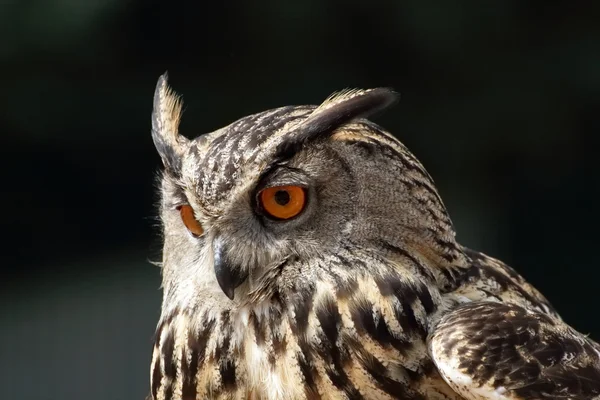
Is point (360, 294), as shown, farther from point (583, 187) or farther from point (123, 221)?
point (583, 187)

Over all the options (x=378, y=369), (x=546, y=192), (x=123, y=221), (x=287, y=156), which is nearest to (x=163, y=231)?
(x=287, y=156)

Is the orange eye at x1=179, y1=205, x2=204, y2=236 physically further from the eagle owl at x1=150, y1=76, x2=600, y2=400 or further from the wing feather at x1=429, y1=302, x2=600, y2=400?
the wing feather at x1=429, y1=302, x2=600, y2=400

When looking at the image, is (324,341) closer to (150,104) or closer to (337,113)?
(337,113)

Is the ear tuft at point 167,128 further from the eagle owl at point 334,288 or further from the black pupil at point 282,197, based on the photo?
the black pupil at point 282,197

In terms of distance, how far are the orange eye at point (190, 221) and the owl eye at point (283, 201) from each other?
14 centimetres

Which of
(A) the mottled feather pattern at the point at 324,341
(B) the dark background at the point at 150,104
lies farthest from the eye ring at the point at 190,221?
(B) the dark background at the point at 150,104

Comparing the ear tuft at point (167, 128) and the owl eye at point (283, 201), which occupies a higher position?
the ear tuft at point (167, 128)

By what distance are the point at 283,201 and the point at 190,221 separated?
7.5 inches

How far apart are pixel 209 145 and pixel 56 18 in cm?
173

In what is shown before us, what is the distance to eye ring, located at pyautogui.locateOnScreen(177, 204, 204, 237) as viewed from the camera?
1396 millimetres

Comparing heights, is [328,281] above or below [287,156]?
below

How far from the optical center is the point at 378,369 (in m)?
1.29

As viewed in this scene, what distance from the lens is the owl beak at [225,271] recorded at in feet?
4.35

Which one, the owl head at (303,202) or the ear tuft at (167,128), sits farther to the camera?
the ear tuft at (167,128)
